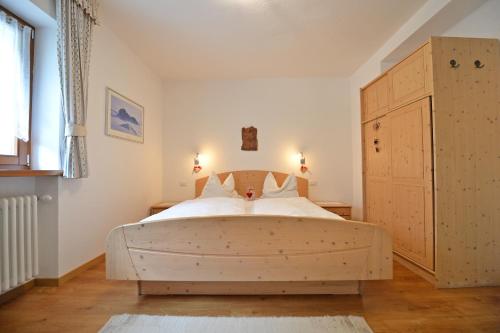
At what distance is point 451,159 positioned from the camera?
6.81 ft

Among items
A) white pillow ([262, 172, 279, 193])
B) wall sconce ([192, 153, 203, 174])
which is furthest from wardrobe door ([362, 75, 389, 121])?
wall sconce ([192, 153, 203, 174])

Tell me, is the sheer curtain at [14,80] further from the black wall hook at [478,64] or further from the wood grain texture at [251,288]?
the black wall hook at [478,64]

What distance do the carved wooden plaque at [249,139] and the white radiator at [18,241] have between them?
2848 mm

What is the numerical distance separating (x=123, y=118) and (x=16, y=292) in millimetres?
1982

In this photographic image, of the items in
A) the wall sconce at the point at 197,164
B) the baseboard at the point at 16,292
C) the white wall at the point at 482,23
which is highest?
the white wall at the point at 482,23

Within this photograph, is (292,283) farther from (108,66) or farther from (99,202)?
(108,66)

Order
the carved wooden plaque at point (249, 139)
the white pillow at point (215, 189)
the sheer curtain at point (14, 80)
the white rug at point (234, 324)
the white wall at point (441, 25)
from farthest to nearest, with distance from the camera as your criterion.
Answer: the carved wooden plaque at point (249, 139) < the white pillow at point (215, 189) < the white wall at point (441, 25) < the sheer curtain at point (14, 80) < the white rug at point (234, 324)

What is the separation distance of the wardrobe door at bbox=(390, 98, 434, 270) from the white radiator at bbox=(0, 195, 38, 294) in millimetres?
3421

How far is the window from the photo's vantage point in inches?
73.9

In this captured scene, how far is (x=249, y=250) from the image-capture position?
1.76m

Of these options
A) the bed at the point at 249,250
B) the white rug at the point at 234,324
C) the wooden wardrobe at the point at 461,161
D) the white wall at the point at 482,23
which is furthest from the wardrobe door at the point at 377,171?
the white rug at the point at 234,324

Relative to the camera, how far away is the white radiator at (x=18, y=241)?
169 centimetres

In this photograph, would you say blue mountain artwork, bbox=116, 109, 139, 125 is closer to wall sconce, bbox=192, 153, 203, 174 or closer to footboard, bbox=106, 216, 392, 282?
wall sconce, bbox=192, 153, 203, 174

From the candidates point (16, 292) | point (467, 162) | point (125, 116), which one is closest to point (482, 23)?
point (467, 162)
